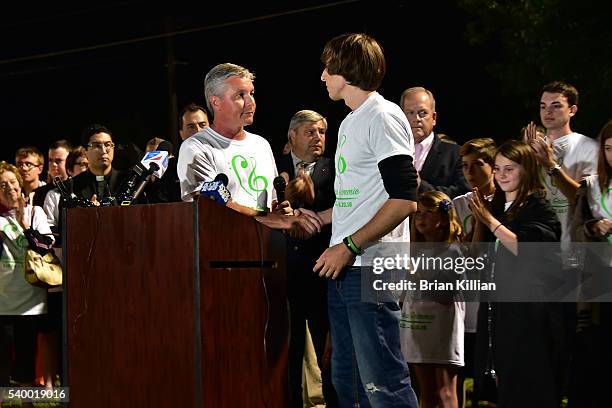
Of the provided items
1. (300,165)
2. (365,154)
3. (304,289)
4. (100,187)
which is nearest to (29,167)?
(100,187)

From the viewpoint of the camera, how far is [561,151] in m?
6.61

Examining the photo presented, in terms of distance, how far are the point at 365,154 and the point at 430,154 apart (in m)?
2.73

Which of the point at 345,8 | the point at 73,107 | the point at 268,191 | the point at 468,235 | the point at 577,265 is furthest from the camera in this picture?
the point at 73,107

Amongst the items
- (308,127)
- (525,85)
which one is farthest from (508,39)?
(308,127)

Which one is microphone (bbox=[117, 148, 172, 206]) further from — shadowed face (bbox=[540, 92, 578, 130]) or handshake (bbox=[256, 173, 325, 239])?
shadowed face (bbox=[540, 92, 578, 130])

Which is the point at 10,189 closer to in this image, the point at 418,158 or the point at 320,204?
the point at 320,204

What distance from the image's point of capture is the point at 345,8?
2278 cm

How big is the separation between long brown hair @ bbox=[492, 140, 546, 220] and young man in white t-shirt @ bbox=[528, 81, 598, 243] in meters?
0.38

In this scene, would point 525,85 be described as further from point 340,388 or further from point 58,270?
point 340,388

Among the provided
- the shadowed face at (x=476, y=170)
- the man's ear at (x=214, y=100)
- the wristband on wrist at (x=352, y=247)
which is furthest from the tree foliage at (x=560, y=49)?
the wristband on wrist at (x=352, y=247)

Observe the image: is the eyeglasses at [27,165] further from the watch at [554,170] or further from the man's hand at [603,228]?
the man's hand at [603,228]

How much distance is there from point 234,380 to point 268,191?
4.46 feet

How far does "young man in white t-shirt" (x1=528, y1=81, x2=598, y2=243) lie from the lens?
6262 millimetres

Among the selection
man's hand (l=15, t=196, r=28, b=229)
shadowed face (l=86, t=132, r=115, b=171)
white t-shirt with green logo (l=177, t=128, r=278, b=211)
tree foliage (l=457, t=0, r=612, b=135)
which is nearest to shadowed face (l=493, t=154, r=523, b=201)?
white t-shirt with green logo (l=177, t=128, r=278, b=211)
